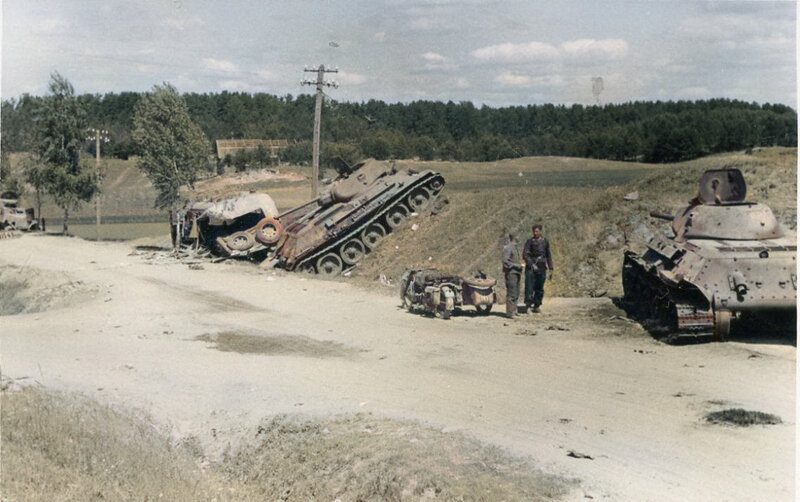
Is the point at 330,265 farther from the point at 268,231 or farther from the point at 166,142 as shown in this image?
the point at 166,142

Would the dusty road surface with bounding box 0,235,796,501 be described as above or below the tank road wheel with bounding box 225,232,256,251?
below

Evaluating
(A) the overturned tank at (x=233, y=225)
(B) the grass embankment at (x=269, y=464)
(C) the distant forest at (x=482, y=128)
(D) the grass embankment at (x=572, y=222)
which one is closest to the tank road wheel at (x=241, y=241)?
(A) the overturned tank at (x=233, y=225)

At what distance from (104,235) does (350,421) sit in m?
32.5

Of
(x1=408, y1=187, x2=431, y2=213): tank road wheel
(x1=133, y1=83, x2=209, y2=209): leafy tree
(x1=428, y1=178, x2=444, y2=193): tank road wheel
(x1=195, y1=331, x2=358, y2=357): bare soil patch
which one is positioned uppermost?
(x1=133, y1=83, x2=209, y2=209): leafy tree

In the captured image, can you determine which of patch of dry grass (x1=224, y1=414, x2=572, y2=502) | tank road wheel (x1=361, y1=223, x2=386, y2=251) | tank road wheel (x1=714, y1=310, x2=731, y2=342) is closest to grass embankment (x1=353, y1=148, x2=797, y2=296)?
tank road wheel (x1=361, y1=223, x2=386, y2=251)

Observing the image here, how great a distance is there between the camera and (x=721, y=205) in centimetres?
1430

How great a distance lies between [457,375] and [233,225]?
16358 mm

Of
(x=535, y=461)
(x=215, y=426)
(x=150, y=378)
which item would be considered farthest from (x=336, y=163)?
(x=535, y=461)

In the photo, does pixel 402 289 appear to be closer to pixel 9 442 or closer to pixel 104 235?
pixel 9 442

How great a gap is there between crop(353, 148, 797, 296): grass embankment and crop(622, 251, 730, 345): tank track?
1614mm

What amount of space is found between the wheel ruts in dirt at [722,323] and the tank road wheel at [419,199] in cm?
1407

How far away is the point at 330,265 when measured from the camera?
2300 cm

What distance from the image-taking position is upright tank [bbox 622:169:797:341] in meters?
12.2

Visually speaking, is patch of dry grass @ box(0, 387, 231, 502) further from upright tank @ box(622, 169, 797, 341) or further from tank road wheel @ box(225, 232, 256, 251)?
tank road wheel @ box(225, 232, 256, 251)
